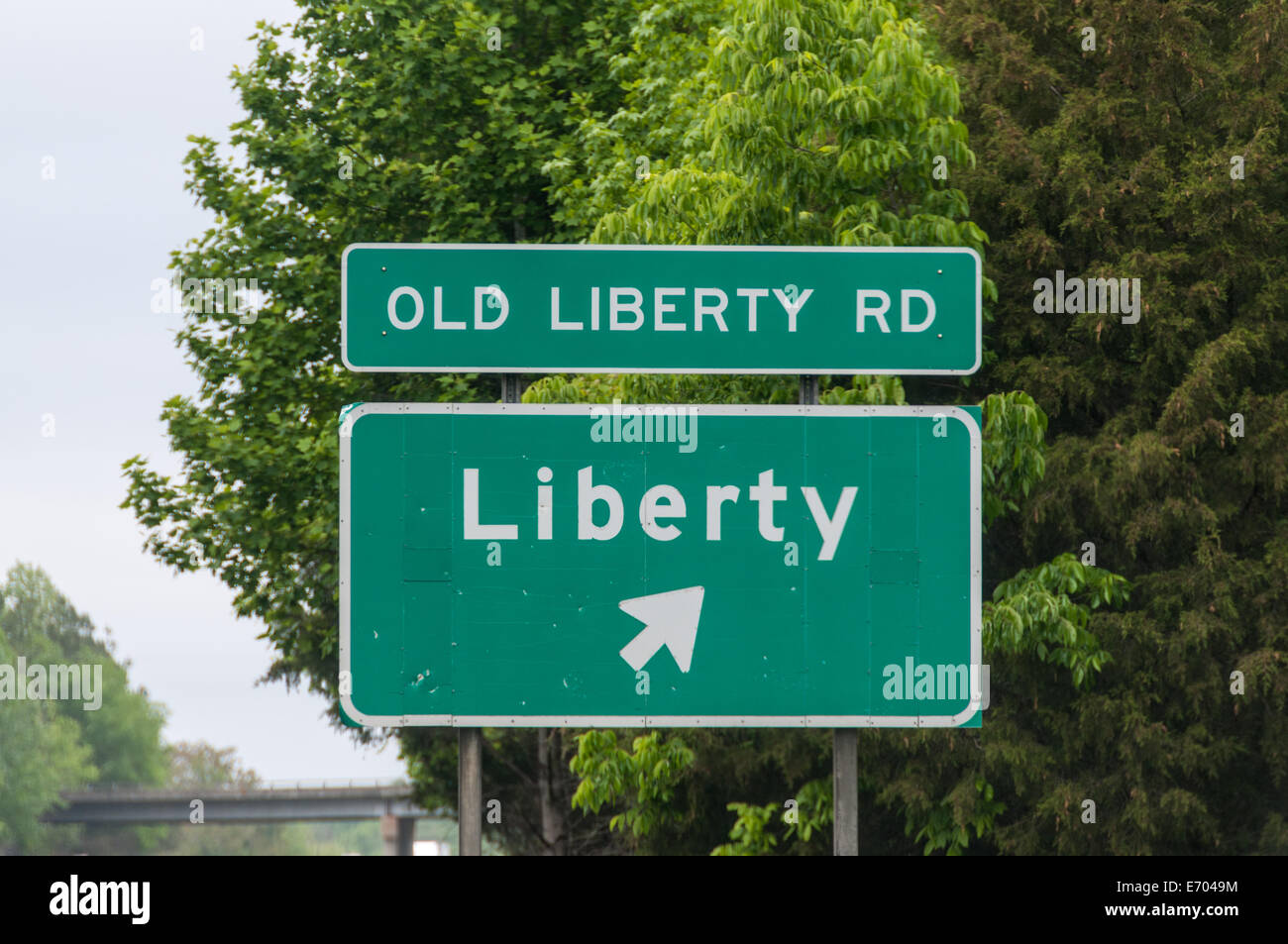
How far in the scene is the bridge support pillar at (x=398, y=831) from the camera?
4756cm

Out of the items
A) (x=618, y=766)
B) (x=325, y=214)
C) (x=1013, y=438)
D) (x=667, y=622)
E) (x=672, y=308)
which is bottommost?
(x=618, y=766)

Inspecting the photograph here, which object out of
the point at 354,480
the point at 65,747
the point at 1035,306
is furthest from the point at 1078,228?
the point at 65,747

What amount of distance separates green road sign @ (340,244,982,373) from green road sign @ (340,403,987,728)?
9.8 inches

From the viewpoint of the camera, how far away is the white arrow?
6.12m

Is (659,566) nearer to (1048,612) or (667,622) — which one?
(667,622)

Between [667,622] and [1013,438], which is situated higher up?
[1013,438]

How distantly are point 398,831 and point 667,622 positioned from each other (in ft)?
149

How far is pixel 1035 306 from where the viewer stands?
13.8 m

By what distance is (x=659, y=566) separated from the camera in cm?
618

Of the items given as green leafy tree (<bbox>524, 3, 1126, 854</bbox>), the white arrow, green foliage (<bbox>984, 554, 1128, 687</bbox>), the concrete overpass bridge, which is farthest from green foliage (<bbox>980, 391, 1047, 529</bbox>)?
the concrete overpass bridge

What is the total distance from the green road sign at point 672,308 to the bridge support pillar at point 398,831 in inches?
1699

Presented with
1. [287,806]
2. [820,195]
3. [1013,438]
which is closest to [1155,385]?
[1013,438]

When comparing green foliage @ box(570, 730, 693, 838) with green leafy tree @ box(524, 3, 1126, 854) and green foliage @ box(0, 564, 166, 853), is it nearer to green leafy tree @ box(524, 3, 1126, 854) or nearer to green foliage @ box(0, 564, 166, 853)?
green leafy tree @ box(524, 3, 1126, 854)
